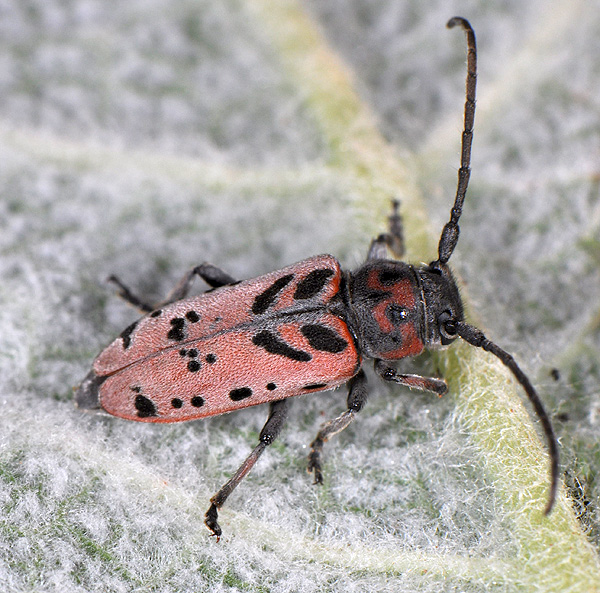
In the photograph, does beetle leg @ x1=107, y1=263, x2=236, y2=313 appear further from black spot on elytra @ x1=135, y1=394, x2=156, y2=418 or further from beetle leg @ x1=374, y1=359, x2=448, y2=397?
beetle leg @ x1=374, y1=359, x2=448, y2=397

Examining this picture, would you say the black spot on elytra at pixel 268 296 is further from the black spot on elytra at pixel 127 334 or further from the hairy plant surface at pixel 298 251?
the black spot on elytra at pixel 127 334

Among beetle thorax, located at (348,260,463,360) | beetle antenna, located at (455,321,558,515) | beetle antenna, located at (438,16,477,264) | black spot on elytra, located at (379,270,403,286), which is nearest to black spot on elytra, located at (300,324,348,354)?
beetle thorax, located at (348,260,463,360)

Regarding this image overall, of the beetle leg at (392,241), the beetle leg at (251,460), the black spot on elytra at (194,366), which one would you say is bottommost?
the beetle leg at (251,460)

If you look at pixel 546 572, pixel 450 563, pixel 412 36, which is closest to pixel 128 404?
pixel 450 563

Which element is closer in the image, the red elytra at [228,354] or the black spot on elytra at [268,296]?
the red elytra at [228,354]

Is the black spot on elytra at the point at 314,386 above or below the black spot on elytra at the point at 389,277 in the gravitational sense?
below

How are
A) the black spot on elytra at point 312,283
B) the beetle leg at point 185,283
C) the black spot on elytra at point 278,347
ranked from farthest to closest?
the beetle leg at point 185,283 < the black spot on elytra at point 312,283 < the black spot on elytra at point 278,347

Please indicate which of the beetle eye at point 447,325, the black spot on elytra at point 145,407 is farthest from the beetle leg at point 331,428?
the black spot on elytra at point 145,407
